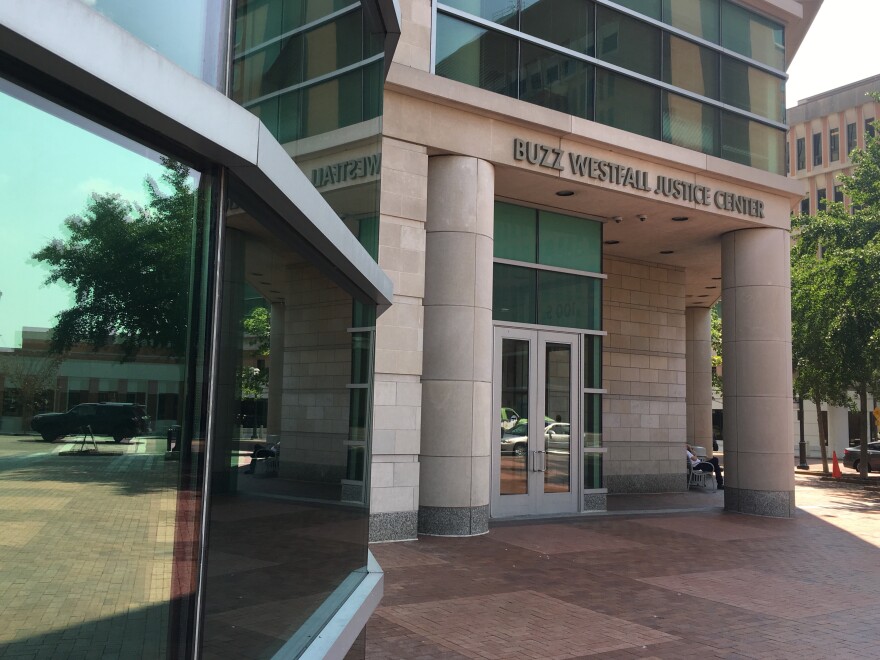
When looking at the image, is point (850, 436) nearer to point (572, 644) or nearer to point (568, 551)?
point (568, 551)

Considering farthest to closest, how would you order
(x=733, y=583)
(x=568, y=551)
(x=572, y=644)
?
1. (x=568, y=551)
2. (x=733, y=583)
3. (x=572, y=644)

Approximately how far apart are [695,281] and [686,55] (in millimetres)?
8441

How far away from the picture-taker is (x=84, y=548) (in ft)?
6.05

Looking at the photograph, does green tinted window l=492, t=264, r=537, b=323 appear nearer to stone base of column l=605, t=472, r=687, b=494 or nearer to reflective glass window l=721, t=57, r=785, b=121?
reflective glass window l=721, t=57, r=785, b=121

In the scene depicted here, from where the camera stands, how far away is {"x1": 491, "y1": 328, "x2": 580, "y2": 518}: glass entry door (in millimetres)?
14195

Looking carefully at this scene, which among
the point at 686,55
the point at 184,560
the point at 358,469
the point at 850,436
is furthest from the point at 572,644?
the point at 850,436

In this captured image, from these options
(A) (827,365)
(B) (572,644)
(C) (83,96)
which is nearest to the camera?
(C) (83,96)

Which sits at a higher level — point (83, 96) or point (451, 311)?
point (451, 311)

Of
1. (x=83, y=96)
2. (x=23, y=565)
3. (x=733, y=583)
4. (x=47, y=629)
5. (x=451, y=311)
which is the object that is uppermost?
(x=451, y=311)

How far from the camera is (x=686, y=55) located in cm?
1644

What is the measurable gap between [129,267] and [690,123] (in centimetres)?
1597

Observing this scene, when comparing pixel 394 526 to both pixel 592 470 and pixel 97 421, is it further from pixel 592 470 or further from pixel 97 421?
pixel 97 421

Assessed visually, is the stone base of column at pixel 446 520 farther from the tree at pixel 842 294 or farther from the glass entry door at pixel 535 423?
the tree at pixel 842 294

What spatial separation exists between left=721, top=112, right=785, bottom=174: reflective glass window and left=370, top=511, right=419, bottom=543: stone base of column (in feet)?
34.4
